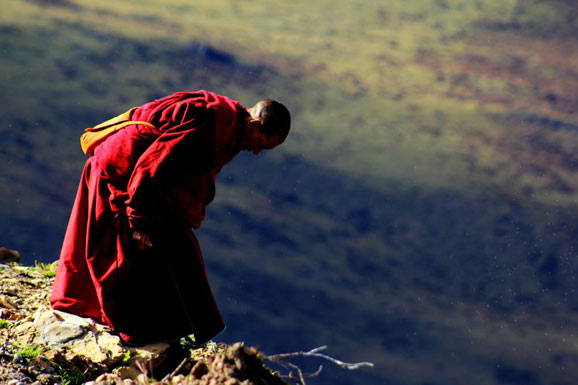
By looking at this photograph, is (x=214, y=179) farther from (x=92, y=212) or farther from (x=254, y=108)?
(x=92, y=212)

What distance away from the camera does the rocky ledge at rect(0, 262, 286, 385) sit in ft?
15.2

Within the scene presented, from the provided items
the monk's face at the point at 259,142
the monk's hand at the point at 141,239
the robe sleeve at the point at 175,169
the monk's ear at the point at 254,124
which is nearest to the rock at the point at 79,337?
the monk's hand at the point at 141,239

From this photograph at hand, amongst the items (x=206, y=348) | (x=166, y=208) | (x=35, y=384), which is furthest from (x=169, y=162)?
(x=206, y=348)

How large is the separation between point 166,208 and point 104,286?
0.78 metres

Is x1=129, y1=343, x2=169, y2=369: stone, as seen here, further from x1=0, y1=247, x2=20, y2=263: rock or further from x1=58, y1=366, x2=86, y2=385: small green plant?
x1=0, y1=247, x2=20, y2=263: rock

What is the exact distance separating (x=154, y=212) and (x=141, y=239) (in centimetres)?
35

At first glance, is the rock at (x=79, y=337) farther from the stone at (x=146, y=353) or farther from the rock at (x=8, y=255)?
the rock at (x=8, y=255)

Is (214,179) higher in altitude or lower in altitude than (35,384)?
higher

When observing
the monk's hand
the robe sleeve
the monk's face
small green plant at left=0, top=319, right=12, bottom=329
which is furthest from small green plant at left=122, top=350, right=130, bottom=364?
the monk's face

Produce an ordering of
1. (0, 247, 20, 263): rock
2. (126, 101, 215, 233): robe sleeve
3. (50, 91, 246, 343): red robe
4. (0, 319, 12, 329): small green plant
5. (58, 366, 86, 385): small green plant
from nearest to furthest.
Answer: (126, 101, 215, 233): robe sleeve, (50, 91, 246, 343): red robe, (58, 366, 86, 385): small green plant, (0, 319, 12, 329): small green plant, (0, 247, 20, 263): rock

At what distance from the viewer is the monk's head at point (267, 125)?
16.7ft

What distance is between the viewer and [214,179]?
5.36 metres

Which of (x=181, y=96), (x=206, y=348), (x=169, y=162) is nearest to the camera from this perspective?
(x=169, y=162)

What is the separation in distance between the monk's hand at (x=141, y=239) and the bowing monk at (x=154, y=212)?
0.01 meters
